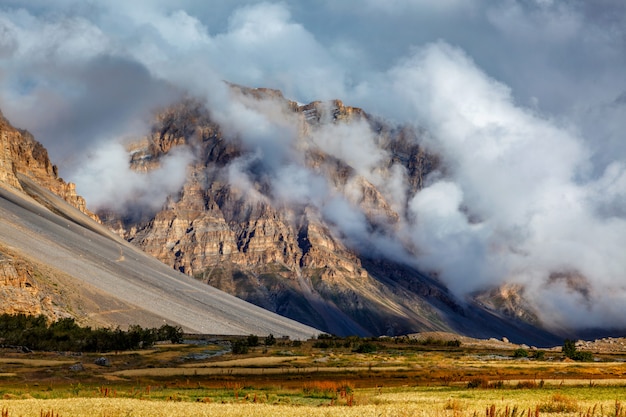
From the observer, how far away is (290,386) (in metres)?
60.1

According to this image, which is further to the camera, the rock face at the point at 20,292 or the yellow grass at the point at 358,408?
the rock face at the point at 20,292

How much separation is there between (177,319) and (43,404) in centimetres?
15614

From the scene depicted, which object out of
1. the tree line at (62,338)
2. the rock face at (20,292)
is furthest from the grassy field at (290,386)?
the rock face at (20,292)

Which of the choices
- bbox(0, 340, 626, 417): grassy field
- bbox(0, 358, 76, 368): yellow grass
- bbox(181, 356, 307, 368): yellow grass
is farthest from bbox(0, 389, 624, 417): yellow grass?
bbox(181, 356, 307, 368): yellow grass

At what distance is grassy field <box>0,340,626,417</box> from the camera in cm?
3766

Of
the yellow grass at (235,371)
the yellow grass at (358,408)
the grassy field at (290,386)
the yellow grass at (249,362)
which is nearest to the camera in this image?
the yellow grass at (358,408)

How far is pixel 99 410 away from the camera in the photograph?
3725 cm

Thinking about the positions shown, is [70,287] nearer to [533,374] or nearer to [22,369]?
[22,369]

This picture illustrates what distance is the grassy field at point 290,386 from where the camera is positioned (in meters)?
37.7

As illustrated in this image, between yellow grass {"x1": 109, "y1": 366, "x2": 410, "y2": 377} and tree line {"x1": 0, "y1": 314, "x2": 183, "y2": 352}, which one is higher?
yellow grass {"x1": 109, "y1": 366, "x2": 410, "y2": 377}

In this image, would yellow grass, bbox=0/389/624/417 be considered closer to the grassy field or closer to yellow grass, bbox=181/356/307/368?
the grassy field

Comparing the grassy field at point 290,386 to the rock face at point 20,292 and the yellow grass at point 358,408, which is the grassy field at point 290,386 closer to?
the yellow grass at point 358,408

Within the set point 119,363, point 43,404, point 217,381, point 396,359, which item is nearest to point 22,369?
point 119,363

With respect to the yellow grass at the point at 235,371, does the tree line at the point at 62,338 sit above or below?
below
